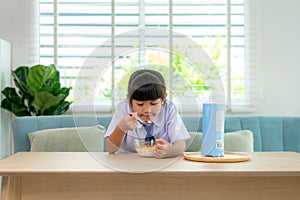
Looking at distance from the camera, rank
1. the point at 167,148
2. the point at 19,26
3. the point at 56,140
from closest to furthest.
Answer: the point at 167,148 < the point at 56,140 < the point at 19,26

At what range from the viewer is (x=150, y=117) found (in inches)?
53.8

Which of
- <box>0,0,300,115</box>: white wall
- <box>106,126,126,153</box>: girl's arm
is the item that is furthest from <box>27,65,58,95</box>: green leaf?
<box>106,126,126,153</box>: girl's arm

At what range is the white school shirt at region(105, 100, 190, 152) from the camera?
1388 mm

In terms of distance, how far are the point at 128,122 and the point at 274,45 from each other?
6.91 ft

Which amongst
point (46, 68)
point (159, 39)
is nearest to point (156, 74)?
point (159, 39)

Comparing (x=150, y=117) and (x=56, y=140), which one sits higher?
(x=150, y=117)

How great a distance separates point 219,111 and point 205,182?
275 mm

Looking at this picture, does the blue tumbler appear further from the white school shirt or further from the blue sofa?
the blue sofa

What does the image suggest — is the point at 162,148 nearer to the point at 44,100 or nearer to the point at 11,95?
the point at 44,100

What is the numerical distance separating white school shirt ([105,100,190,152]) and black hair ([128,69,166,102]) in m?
0.04

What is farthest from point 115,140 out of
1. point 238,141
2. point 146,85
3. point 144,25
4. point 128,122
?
point 144,25

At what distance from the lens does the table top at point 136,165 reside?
1304 mm

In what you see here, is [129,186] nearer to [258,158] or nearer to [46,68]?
[258,158]

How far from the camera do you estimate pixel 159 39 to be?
4.58 feet
